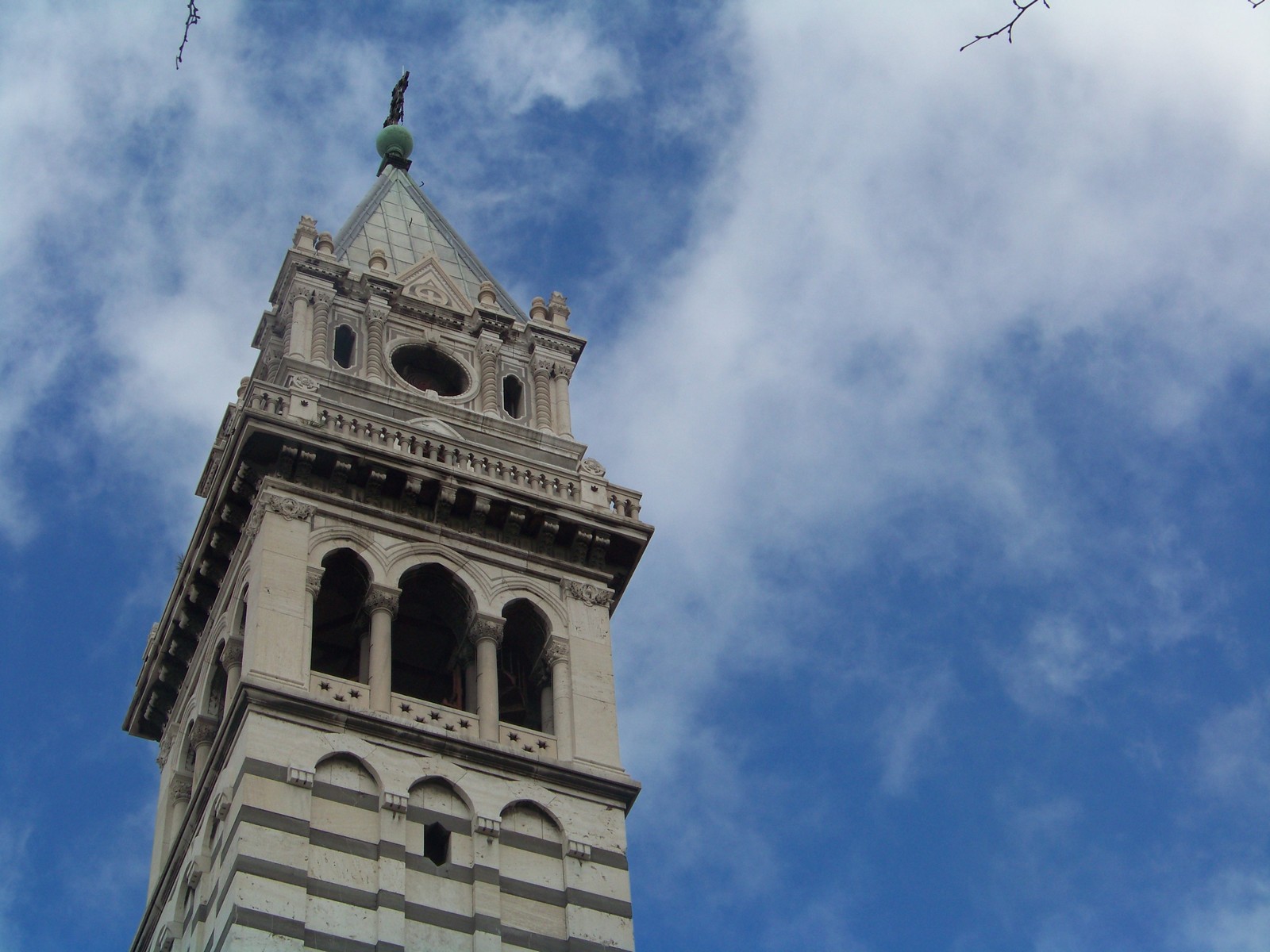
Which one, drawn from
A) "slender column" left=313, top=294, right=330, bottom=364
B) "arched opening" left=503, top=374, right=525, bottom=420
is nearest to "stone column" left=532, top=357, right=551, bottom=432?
"arched opening" left=503, top=374, right=525, bottom=420

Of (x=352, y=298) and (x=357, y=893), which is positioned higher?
(x=352, y=298)

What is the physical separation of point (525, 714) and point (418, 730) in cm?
460

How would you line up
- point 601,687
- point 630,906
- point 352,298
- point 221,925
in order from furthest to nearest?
1. point 352,298
2. point 601,687
3. point 630,906
4. point 221,925

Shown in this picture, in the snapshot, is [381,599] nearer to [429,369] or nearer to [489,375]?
[489,375]

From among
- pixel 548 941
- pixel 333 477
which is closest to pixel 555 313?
pixel 333 477

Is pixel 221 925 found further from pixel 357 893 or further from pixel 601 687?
pixel 601 687

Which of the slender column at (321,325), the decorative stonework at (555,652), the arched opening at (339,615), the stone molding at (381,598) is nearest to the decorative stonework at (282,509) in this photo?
the arched opening at (339,615)

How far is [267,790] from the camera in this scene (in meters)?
36.7

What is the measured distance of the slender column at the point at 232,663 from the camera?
41.1 m

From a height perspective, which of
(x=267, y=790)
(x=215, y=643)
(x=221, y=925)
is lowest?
(x=221, y=925)

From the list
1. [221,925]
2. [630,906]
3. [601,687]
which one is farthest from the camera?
[601,687]

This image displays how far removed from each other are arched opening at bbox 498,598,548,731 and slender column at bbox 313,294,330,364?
7872mm

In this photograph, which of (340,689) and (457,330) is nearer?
(340,689)

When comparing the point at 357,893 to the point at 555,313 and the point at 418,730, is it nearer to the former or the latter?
the point at 418,730
